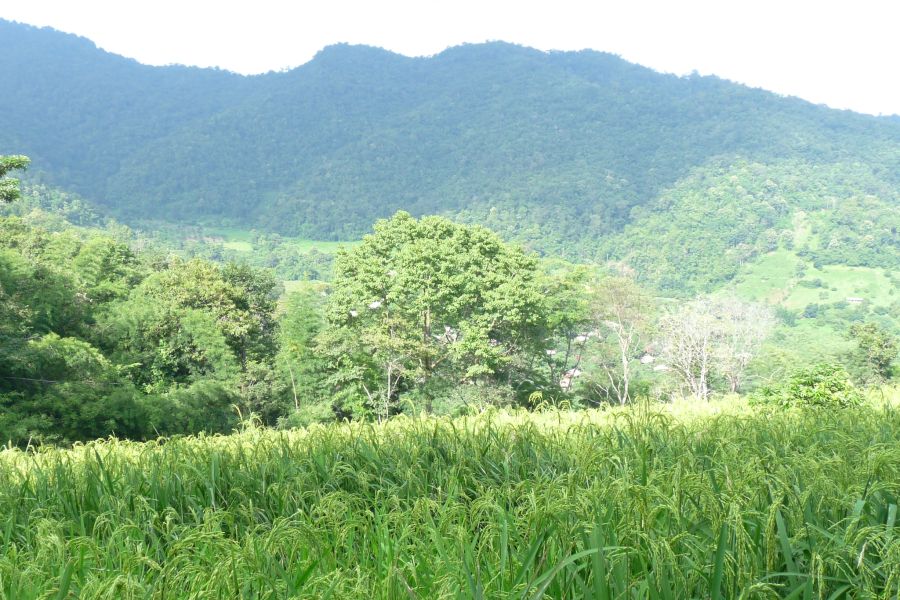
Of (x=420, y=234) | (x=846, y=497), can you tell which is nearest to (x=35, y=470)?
(x=846, y=497)

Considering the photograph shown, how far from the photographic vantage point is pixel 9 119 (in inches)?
6240

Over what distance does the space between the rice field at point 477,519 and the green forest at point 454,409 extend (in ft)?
0.05

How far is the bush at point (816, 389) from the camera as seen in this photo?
5672 millimetres

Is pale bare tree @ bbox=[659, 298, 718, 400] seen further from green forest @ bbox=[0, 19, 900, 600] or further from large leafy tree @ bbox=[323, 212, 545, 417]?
large leafy tree @ bbox=[323, 212, 545, 417]

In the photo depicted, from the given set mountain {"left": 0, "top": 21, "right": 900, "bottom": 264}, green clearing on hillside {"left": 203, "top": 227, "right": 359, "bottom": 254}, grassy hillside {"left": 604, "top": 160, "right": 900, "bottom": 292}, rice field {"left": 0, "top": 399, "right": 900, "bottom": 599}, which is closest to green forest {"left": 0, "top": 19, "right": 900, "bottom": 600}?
rice field {"left": 0, "top": 399, "right": 900, "bottom": 599}

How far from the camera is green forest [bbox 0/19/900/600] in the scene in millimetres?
1782

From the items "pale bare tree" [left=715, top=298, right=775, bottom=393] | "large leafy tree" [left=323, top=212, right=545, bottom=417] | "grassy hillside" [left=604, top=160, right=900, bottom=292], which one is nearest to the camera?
"large leafy tree" [left=323, top=212, right=545, bottom=417]

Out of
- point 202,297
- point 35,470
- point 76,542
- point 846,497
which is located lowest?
point 202,297

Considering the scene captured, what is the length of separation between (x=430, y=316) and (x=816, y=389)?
22.7 metres

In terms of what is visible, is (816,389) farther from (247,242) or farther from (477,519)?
(247,242)

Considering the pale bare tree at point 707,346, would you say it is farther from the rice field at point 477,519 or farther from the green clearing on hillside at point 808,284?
the green clearing on hillside at point 808,284

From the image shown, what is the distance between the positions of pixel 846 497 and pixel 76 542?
2226mm

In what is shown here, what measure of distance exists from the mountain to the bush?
90.6 meters

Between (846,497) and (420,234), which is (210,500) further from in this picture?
(420,234)
